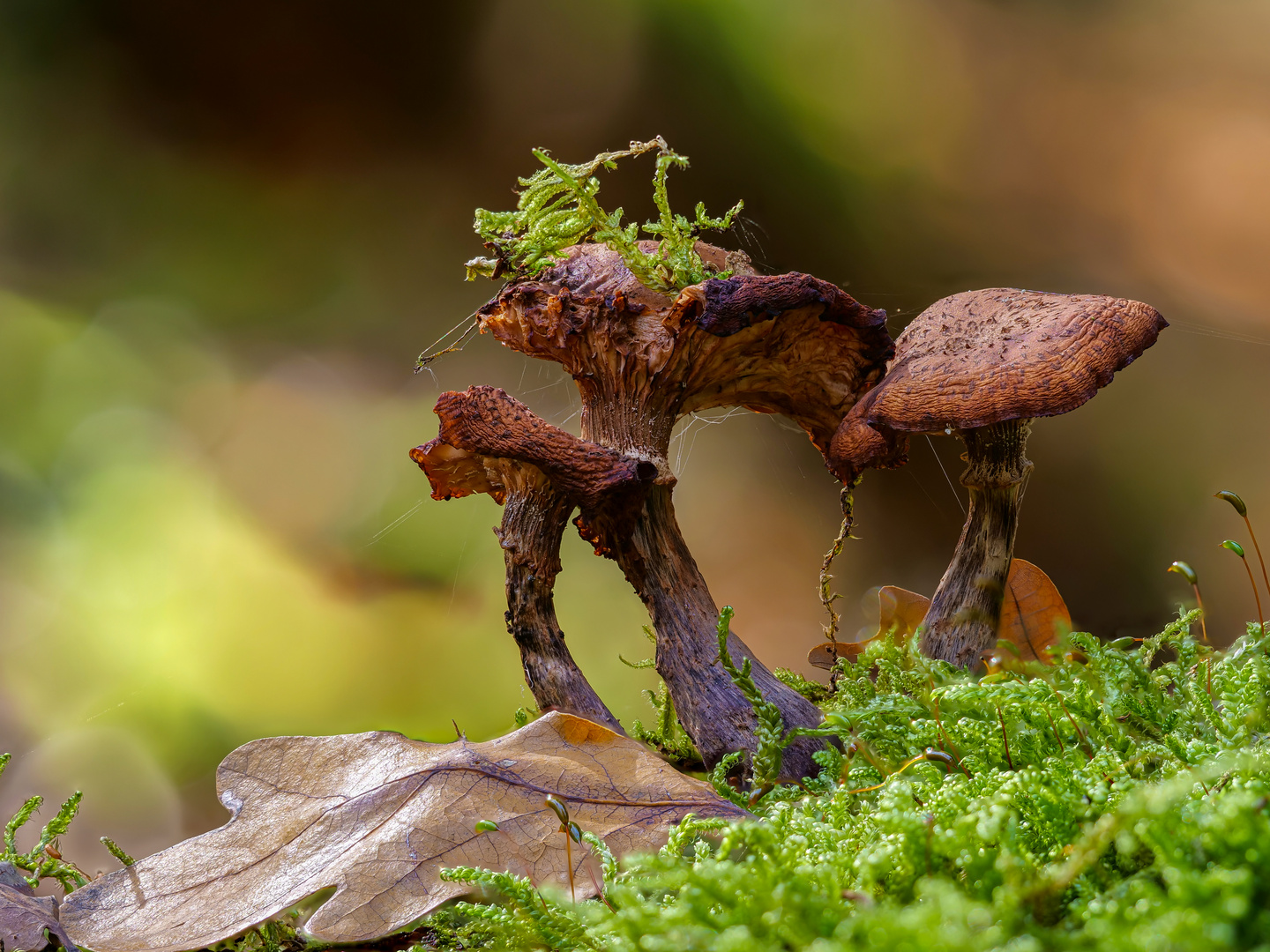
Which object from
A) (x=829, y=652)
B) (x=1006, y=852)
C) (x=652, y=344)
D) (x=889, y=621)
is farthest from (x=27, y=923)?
(x=889, y=621)

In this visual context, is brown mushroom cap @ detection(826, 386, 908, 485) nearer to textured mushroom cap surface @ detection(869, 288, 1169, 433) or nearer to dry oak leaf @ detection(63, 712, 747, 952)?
textured mushroom cap surface @ detection(869, 288, 1169, 433)

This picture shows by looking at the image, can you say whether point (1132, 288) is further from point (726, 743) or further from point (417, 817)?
point (417, 817)

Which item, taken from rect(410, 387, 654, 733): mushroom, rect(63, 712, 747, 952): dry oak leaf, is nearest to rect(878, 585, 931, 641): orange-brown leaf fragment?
rect(410, 387, 654, 733): mushroom

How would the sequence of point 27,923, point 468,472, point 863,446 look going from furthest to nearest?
point 468,472, point 863,446, point 27,923

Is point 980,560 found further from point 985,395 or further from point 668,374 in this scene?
point 668,374

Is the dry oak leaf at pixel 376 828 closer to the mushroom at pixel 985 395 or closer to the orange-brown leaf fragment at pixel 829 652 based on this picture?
the mushroom at pixel 985 395

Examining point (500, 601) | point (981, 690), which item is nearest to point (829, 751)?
point (981, 690)

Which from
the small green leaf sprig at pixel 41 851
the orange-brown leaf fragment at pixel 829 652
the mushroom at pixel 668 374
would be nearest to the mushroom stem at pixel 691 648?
the mushroom at pixel 668 374

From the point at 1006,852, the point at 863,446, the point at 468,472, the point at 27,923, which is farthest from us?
the point at 468,472
